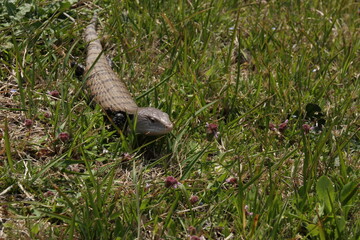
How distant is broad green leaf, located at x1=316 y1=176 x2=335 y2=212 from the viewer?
352 cm

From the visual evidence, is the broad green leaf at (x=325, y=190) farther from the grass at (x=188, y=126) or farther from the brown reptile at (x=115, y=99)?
the brown reptile at (x=115, y=99)

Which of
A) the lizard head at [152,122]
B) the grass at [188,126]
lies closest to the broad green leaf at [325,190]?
the grass at [188,126]

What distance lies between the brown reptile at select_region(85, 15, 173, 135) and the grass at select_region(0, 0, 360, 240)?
0.09 meters

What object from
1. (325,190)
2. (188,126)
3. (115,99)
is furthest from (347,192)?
(115,99)

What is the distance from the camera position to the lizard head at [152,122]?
407 cm

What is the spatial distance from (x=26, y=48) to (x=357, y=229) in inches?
110

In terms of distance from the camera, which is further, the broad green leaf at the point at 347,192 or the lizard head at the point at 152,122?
the lizard head at the point at 152,122

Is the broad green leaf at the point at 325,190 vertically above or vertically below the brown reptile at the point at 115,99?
below

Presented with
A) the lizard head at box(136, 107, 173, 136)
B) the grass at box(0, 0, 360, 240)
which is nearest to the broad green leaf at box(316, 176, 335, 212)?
the grass at box(0, 0, 360, 240)

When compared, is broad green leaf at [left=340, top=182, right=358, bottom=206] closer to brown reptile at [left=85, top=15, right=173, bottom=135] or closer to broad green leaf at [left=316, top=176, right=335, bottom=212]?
broad green leaf at [left=316, top=176, right=335, bottom=212]

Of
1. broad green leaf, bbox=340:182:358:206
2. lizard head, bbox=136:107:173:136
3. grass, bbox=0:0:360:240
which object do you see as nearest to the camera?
grass, bbox=0:0:360:240

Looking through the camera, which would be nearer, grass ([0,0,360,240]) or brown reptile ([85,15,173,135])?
grass ([0,0,360,240])

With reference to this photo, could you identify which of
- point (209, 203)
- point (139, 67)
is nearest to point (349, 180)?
point (209, 203)

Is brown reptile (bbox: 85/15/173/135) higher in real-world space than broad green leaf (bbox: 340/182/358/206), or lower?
higher
